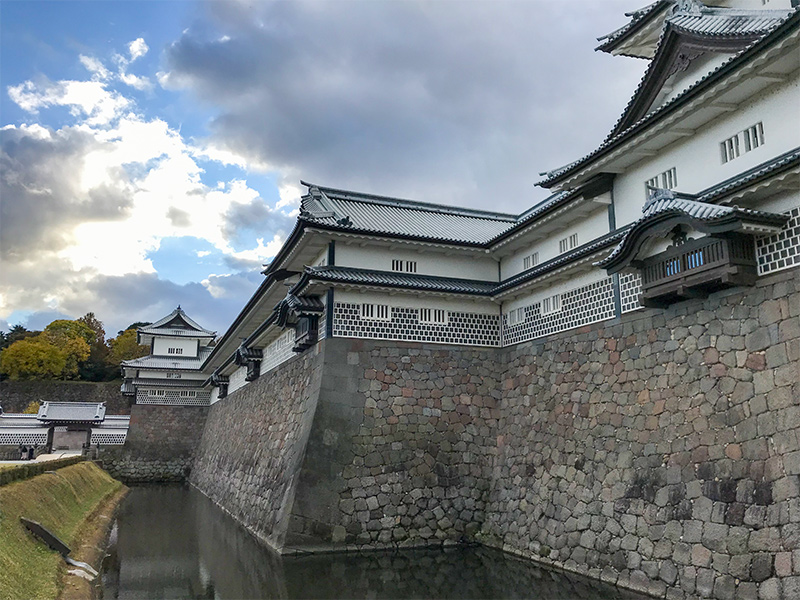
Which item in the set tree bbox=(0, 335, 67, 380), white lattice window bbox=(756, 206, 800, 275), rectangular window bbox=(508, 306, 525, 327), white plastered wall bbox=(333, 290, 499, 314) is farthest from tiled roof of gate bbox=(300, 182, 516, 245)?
tree bbox=(0, 335, 67, 380)

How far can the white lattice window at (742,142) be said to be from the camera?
8969 mm

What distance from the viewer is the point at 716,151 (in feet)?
31.9

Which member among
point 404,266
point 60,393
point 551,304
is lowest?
point 551,304

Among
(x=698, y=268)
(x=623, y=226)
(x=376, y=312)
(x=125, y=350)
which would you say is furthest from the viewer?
(x=125, y=350)

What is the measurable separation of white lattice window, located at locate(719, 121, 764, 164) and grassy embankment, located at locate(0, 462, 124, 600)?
39.3 feet

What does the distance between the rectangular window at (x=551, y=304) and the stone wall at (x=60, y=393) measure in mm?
47137

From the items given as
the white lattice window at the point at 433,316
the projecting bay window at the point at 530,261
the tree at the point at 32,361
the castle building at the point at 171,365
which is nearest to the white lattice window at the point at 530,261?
the projecting bay window at the point at 530,261

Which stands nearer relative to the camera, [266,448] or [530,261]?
[530,261]

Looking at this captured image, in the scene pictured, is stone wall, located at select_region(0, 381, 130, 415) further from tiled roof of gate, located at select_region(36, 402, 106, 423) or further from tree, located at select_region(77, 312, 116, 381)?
tiled roof of gate, located at select_region(36, 402, 106, 423)

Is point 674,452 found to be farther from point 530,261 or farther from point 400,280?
point 400,280

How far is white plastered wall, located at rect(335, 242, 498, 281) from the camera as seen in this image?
15312 millimetres

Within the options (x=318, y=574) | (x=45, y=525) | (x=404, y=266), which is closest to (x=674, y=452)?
(x=318, y=574)

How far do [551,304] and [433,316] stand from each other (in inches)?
125

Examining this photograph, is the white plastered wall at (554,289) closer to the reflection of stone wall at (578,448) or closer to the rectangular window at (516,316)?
the rectangular window at (516,316)
